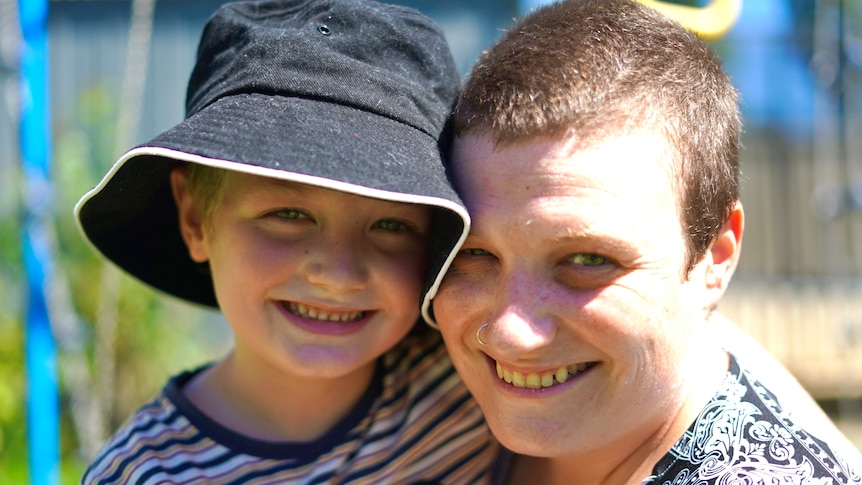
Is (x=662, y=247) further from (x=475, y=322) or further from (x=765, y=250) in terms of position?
(x=765, y=250)

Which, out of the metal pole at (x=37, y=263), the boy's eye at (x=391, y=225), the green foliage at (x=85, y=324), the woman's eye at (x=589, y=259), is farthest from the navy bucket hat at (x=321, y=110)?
the green foliage at (x=85, y=324)

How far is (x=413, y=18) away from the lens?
2281mm

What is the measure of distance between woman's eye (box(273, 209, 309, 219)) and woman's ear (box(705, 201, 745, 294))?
0.91 metres

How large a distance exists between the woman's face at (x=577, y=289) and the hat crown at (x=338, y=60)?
21 cm

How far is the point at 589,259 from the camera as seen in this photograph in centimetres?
188

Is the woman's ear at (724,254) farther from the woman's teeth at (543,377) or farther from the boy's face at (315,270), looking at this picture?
the boy's face at (315,270)

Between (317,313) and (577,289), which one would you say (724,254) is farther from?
(317,313)

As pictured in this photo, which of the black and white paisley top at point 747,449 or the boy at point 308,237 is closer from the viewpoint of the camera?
the black and white paisley top at point 747,449

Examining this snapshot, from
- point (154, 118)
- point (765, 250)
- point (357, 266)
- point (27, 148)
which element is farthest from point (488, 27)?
point (357, 266)

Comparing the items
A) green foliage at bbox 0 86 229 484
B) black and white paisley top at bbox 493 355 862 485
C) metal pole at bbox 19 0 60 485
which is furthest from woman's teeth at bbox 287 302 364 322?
green foliage at bbox 0 86 229 484

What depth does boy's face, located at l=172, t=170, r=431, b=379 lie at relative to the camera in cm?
215

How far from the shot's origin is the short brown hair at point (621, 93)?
73.4 inches

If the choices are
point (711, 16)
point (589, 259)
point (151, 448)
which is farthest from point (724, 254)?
point (151, 448)

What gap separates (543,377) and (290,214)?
691 mm
